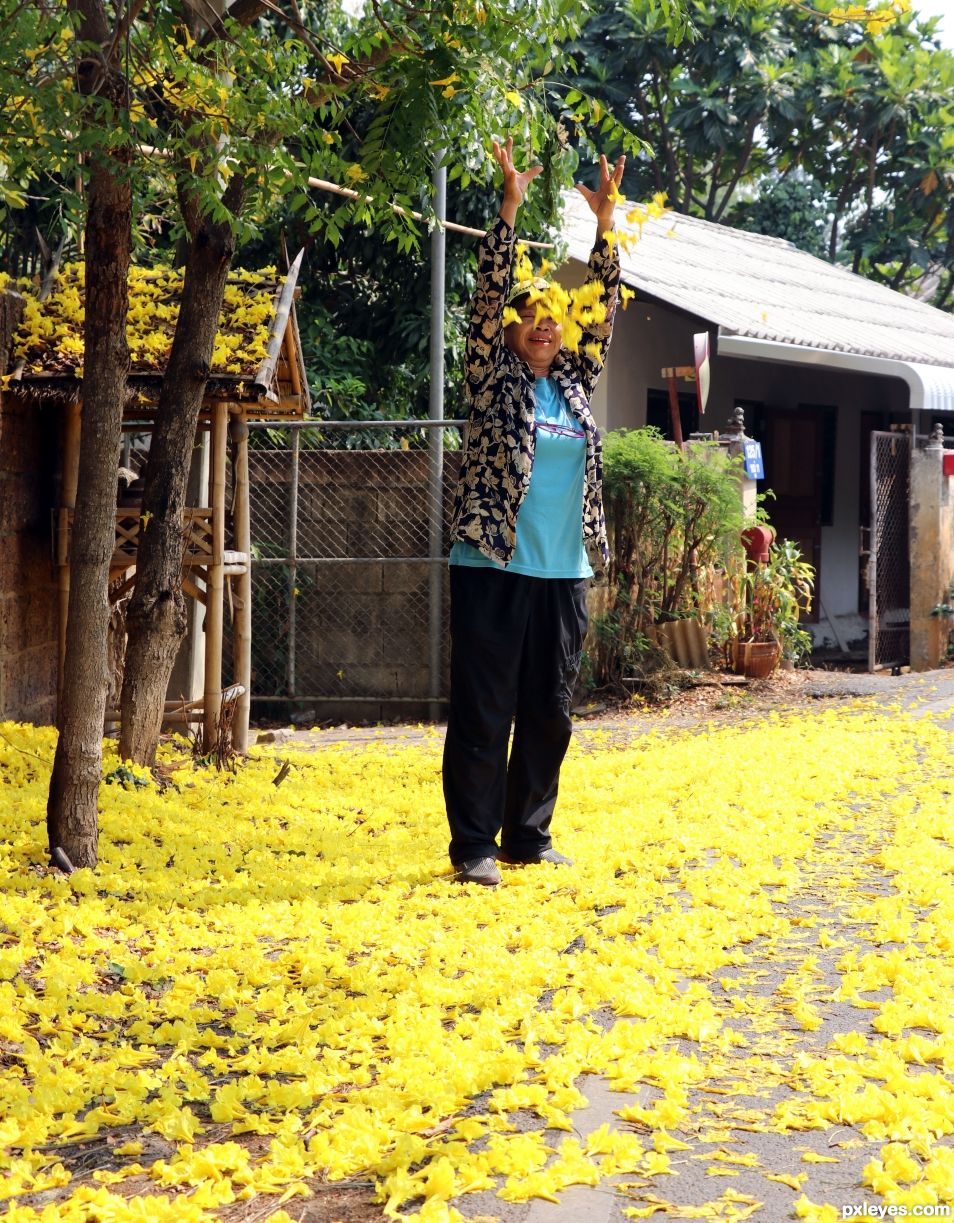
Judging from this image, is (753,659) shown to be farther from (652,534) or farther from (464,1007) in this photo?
(464,1007)

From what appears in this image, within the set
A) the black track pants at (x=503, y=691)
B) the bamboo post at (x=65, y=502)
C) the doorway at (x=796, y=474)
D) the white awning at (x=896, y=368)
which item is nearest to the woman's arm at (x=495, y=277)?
the black track pants at (x=503, y=691)

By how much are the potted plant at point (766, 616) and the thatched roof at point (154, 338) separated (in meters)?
4.88

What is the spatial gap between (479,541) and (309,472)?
641 centimetres

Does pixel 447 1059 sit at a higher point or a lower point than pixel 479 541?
lower

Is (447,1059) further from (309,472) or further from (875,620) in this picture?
(875,620)

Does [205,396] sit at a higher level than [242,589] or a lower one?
higher

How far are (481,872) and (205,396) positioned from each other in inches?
130

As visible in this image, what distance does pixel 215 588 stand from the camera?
7309 millimetres

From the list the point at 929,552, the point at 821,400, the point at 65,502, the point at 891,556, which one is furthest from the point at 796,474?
the point at 65,502

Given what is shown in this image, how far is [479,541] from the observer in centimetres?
483

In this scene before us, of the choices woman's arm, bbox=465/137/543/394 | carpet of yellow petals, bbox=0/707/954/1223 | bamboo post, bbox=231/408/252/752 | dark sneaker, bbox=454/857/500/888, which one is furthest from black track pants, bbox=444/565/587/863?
bamboo post, bbox=231/408/252/752

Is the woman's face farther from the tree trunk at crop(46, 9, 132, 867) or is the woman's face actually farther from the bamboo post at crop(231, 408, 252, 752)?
the bamboo post at crop(231, 408, 252, 752)

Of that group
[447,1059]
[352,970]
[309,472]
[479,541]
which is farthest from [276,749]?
[447,1059]

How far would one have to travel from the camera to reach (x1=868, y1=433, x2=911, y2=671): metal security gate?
13188 millimetres
